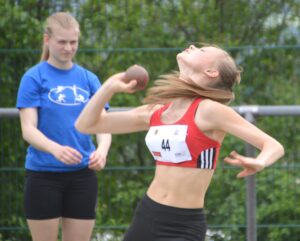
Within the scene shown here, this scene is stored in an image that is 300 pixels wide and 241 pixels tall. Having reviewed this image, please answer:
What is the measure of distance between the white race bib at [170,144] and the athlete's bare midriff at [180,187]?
5 cm

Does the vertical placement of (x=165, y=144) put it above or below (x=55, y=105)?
below

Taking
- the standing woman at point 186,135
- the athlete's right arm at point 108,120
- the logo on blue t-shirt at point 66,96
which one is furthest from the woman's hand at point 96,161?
the standing woman at point 186,135

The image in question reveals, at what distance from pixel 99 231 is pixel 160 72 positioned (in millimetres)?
1465

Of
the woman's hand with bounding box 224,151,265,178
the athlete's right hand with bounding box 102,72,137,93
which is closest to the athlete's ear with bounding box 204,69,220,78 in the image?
the athlete's right hand with bounding box 102,72,137,93

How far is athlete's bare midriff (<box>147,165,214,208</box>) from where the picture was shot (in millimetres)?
4602

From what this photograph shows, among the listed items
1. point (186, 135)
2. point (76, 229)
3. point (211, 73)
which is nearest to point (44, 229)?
point (76, 229)

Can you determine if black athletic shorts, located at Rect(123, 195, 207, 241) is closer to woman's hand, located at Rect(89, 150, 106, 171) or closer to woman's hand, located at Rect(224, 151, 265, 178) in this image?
woman's hand, located at Rect(224, 151, 265, 178)

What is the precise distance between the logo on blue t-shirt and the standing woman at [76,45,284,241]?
1214 millimetres

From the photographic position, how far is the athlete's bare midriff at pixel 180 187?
15.1 feet

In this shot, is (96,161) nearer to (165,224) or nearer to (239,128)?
(165,224)

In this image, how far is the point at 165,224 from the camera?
4.57 metres

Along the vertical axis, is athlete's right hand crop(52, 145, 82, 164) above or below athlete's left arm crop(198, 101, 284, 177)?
below

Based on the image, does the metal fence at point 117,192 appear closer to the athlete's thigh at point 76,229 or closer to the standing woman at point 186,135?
the athlete's thigh at point 76,229

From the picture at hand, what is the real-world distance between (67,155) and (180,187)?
4.16 feet
